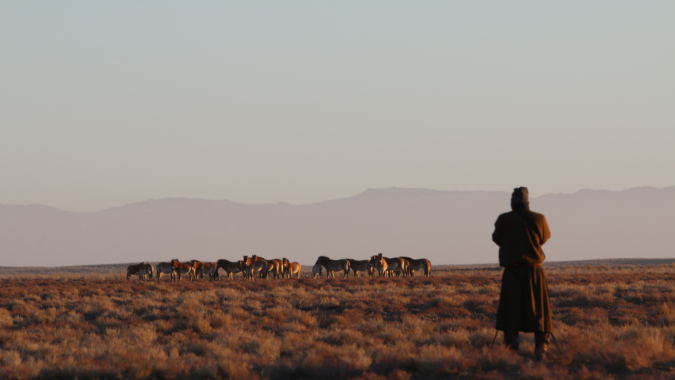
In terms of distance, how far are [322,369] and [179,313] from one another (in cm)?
1153

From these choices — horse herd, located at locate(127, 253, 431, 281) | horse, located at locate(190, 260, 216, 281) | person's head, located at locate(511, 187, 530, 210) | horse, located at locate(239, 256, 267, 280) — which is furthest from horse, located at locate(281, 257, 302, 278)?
person's head, located at locate(511, 187, 530, 210)

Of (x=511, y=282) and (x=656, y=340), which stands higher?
(x=511, y=282)

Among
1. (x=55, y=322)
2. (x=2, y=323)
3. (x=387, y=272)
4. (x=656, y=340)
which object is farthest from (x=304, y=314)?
(x=387, y=272)

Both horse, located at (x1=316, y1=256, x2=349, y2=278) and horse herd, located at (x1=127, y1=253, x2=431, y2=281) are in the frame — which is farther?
horse, located at (x1=316, y1=256, x2=349, y2=278)

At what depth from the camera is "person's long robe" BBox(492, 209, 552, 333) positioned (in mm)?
9781

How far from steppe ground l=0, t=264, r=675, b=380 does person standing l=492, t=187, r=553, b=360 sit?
466 mm

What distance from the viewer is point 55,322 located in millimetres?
20172

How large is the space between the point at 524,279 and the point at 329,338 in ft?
19.4

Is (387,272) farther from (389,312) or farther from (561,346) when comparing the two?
(561,346)

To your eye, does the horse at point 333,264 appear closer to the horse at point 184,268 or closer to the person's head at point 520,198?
the horse at point 184,268

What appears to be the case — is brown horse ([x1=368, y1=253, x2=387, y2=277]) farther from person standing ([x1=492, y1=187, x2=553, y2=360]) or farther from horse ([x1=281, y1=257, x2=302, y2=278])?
person standing ([x1=492, y1=187, x2=553, y2=360])

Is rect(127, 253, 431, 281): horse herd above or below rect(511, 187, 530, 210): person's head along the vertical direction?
below

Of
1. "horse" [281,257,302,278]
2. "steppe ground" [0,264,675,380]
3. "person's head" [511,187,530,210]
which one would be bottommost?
"steppe ground" [0,264,675,380]

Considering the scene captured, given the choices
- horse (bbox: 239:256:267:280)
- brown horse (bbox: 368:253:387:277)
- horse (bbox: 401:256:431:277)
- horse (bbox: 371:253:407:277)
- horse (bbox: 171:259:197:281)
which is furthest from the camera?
horse (bbox: 401:256:431:277)
